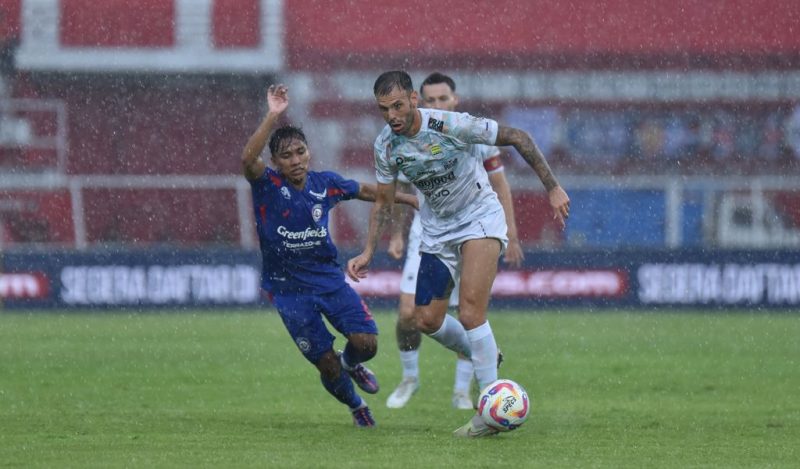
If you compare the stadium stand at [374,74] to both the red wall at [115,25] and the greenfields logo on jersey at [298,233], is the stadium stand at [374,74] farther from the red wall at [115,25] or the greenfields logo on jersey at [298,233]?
the greenfields logo on jersey at [298,233]

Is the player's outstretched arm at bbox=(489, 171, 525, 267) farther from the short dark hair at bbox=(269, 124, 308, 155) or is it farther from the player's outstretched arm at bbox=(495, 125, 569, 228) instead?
the short dark hair at bbox=(269, 124, 308, 155)

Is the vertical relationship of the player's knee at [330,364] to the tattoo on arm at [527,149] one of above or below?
below

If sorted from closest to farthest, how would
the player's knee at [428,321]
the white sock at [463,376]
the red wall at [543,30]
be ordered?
the player's knee at [428,321] → the white sock at [463,376] → the red wall at [543,30]

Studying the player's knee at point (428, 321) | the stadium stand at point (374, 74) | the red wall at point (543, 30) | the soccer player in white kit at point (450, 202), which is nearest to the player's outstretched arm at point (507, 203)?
the soccer player in white kit at point (450, 202)

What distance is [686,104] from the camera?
2650 cm

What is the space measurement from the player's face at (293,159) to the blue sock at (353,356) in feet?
3.51

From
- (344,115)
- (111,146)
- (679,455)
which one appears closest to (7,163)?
(111,146)

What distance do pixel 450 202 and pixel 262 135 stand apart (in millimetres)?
1228

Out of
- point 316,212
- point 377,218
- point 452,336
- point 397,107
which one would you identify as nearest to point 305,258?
point 316,212

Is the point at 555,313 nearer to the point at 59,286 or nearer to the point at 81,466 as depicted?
the point at 59,286

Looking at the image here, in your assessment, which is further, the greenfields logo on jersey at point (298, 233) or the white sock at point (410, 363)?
the white sock at point (410, 363)

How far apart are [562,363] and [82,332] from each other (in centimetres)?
577

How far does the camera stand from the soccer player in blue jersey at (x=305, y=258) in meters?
8.64

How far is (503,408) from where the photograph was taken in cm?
798
